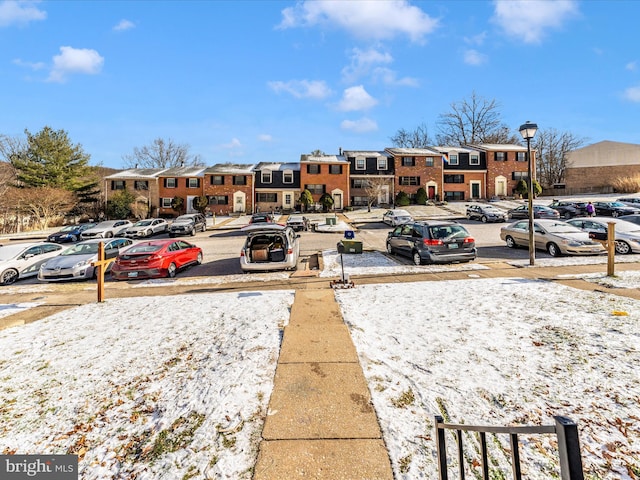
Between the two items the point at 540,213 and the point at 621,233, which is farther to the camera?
the point at 540,213

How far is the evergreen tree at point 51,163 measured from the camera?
3897 cm

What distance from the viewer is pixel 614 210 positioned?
81.9ft

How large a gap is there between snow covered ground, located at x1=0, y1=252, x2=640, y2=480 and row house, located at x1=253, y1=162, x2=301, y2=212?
34626 millimetres

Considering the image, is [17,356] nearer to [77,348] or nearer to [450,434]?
[77,348]

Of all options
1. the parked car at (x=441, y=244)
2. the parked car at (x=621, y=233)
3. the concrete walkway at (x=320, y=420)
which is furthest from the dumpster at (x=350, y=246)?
the parked car at (x=621, y=233)

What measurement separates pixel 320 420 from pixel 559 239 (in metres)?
13.3

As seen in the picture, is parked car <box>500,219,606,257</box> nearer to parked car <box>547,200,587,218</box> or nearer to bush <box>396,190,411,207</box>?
parked car <box>547,200,587,218</box>

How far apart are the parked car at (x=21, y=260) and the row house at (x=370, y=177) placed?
33001mm

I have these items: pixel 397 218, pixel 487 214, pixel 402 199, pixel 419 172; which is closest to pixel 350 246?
pixel 397 218

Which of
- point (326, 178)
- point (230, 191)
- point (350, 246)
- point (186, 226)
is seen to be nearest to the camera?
point (350, 246)

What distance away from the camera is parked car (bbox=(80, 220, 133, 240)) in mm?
25641

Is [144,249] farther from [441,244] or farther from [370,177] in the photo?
[370,177]

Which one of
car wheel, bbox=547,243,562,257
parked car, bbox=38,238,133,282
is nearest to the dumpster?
parked car, bbox=38,238,133,282

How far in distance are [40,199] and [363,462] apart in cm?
4289
